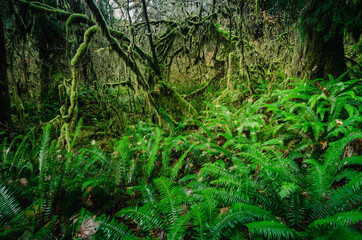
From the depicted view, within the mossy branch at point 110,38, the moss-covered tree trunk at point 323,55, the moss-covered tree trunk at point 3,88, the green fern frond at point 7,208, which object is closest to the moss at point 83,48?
the mossy branch at point 110,38

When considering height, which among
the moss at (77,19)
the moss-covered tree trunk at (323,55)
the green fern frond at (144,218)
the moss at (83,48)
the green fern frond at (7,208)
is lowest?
the green fern frond at (144,218)

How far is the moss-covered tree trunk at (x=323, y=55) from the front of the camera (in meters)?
3.06

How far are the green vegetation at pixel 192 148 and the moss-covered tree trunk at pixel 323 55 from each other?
0.02 metres

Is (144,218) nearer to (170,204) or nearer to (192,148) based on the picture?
(170,204)

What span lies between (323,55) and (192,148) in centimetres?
298

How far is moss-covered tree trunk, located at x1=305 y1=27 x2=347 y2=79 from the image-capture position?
3.06m

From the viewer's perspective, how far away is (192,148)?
9.56 feet

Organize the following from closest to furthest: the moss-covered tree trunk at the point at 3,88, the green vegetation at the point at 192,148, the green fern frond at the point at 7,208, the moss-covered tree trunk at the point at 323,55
A: 1. the green vegetation at the point at 192,148
2. the green fern frond at the point at 7,208
3. the moss-covered tree trunk at the point at 323,55
4. the moss-covered tree trunk at the point at 3,88

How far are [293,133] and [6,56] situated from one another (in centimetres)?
626

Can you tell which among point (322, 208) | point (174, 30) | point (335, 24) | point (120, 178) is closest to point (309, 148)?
point (322, 208)

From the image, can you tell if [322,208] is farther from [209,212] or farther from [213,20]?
[213,20]

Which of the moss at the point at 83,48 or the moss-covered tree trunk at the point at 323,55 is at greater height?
the moss at the point at 83,48

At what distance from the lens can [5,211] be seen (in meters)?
1.58

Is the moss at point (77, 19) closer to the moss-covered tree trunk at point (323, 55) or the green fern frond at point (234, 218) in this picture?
the green fern frond at point (234, 218)
